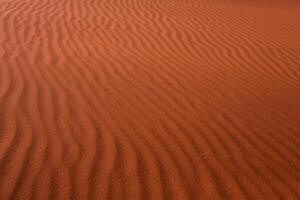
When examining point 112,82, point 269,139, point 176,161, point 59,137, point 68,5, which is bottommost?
point 269,139

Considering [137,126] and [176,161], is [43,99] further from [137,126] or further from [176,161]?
[176,161]

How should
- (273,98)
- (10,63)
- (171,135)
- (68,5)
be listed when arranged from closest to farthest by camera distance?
(171,135) → (273,98) → (10,63) → (68,5)

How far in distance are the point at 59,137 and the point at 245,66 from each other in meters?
3.43

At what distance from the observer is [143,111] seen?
3.59 metres

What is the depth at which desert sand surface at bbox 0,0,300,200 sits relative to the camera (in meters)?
2.58

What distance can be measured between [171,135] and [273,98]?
1.67m

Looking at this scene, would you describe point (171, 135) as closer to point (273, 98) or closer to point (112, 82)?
point (112, 82)

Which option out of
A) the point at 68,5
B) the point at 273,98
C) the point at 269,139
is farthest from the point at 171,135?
the point at 68,5

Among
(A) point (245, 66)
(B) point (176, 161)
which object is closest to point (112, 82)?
(B) point (176, 161)

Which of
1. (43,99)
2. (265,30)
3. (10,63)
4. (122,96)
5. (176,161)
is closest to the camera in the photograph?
(176,161)

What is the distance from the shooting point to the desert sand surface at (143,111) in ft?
8.46

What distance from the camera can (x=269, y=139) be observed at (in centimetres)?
330

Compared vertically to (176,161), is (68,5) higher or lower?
higher

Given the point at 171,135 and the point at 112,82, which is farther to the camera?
the point at 112,82
